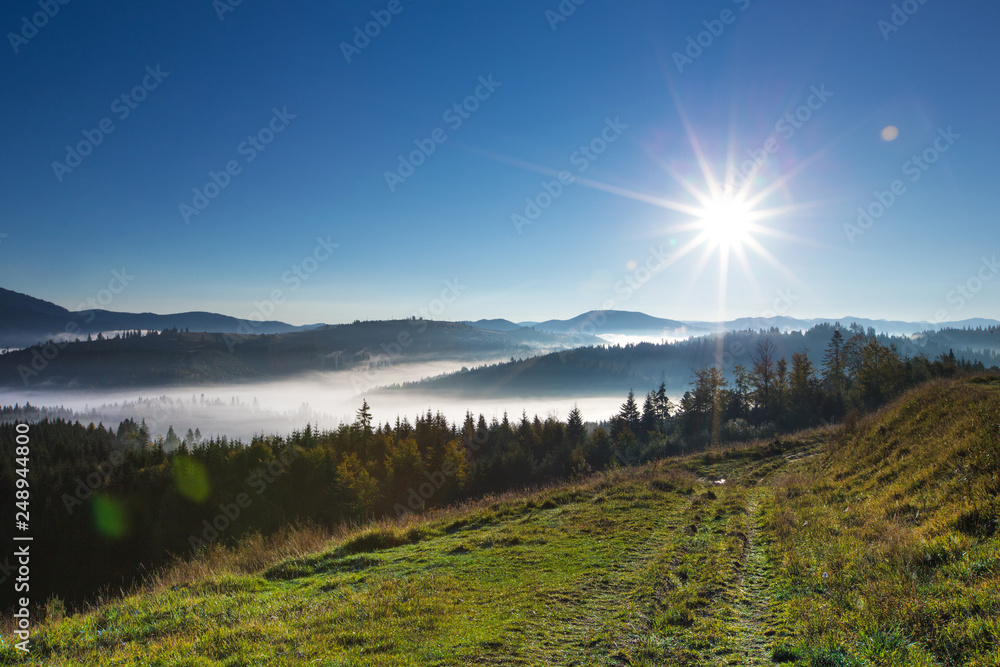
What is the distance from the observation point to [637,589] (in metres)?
9.61

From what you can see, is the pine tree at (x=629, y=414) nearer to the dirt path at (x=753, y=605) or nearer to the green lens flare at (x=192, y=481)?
the dirt path at (x=753, y=605)

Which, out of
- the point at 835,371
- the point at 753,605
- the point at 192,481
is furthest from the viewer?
the point at 192,481

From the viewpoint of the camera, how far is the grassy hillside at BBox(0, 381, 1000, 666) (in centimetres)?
672

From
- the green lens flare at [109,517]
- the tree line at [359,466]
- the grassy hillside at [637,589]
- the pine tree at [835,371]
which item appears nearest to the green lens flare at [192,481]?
the tree line at [359,466]

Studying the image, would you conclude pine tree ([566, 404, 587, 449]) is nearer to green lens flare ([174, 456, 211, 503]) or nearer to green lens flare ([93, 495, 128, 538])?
green lens flare ([174, 456, 211, 503])

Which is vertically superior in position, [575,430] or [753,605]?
[753,605]

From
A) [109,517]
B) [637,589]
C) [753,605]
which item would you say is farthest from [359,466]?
[753,605]

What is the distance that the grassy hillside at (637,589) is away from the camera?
672 cm

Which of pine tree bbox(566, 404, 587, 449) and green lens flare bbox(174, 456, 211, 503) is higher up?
pine tree bbox(566, 404, 587, 449)

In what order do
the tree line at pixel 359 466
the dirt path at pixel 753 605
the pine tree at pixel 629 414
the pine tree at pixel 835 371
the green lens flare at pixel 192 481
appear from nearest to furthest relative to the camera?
the dirt path at pixel 753 605 < the tree line at pixel 359 466 < the pine tree at pixel 835 371 < the green lens flare at pixel 192 481 < the pine tree at pixel 629 414

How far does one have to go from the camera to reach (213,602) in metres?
9.72

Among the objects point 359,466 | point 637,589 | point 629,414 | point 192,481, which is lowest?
point 192,481

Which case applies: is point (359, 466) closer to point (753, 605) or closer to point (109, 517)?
point (109, 517)

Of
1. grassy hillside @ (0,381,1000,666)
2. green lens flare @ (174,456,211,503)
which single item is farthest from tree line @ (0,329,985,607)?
grassy hillside @ (0,381,1000,666)
